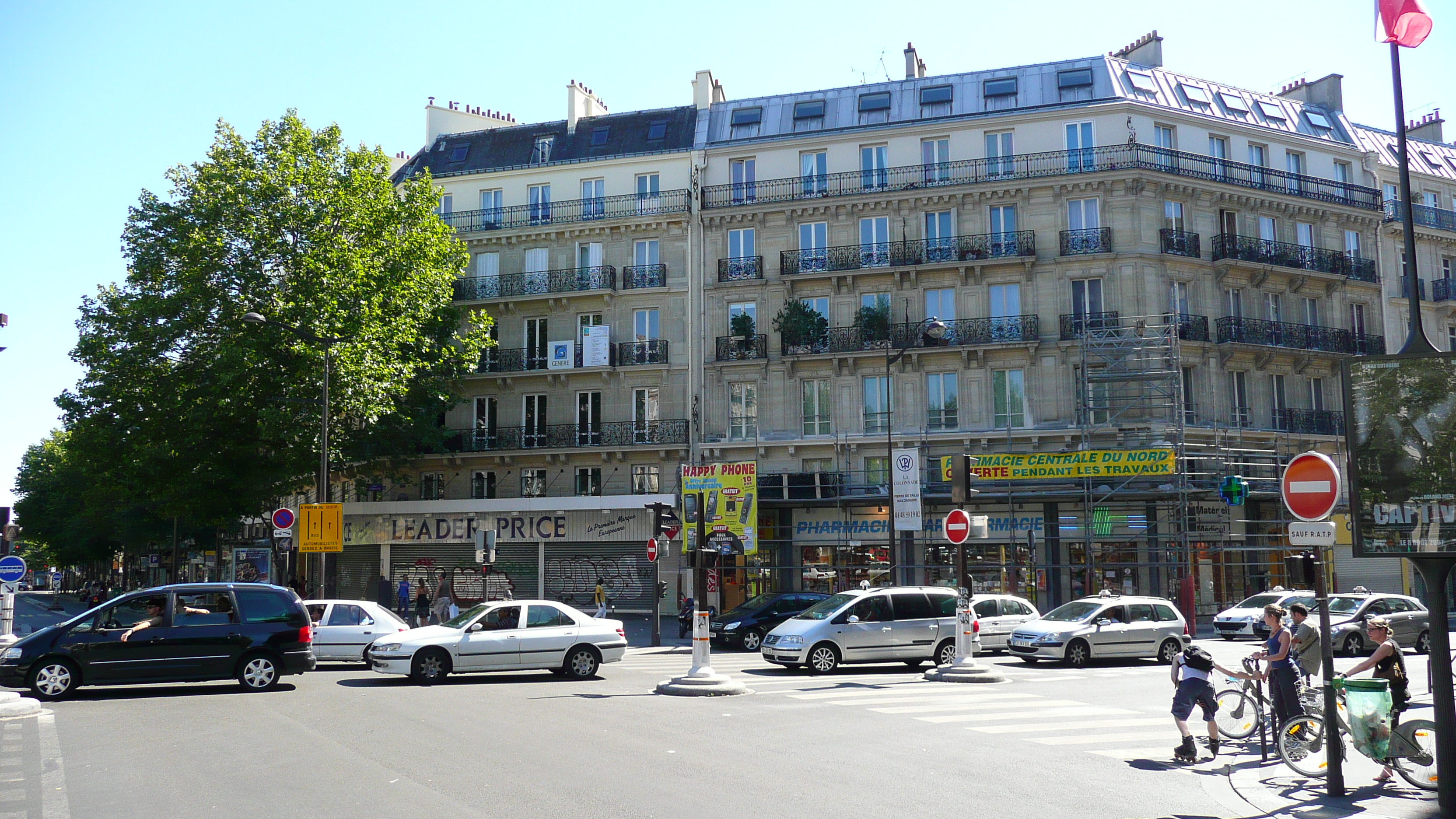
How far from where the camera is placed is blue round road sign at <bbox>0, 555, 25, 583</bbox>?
1967cm

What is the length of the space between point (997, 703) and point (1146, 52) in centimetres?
3062

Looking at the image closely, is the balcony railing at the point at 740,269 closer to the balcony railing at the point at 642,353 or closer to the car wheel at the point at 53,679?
the balcony railing at the point at 642,353

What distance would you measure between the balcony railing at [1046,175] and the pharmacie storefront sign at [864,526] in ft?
33.9

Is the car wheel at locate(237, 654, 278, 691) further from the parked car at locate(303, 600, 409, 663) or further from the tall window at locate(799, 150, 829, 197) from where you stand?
the tall window at locate(799, 150, 829, 197)

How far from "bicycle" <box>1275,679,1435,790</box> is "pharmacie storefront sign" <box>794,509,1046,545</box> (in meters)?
23.5

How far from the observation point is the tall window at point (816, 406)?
35875 millimetres

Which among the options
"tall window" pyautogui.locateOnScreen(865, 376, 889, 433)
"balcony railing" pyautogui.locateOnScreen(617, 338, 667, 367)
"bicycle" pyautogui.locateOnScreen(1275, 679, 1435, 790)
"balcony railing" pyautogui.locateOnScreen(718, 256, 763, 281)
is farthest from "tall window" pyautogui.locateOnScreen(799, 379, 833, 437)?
"bicycle" pyautogui.locateOnScreen(1275, 679, 1435, 790)

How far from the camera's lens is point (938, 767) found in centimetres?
999

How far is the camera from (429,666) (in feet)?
57.4

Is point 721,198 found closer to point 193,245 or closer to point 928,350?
point 928,350

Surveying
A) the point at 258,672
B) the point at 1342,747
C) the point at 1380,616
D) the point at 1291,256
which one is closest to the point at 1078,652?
the point at 1380,616

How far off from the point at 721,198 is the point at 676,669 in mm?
21253

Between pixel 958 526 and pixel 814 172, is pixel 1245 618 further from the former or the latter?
pixel 814 172

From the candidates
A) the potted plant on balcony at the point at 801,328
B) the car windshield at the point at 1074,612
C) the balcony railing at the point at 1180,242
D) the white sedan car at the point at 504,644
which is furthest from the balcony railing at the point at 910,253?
the white sedan car at the point at 504,644
